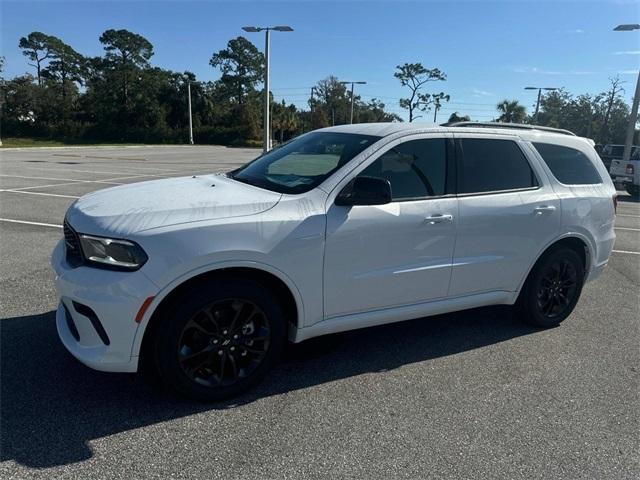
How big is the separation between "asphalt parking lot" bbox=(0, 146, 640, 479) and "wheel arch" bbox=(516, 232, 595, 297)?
61cm

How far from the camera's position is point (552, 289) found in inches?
180

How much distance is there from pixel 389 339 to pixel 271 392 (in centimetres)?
134

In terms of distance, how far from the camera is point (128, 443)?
2.70 meters

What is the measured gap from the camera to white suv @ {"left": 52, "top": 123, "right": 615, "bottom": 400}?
282cm

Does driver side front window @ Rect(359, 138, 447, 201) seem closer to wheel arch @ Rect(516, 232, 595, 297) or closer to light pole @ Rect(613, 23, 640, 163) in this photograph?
wheel arch @ Rect(516, 232, 595, 297)

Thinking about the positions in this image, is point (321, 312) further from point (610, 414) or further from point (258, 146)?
point (258, 146)

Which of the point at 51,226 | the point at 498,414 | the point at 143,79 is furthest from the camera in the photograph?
the point at 143,79

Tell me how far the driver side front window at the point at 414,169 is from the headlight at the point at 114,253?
1.62 m

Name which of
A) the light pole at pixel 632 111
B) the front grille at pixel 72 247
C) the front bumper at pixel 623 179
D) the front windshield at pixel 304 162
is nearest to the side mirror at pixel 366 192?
the front windshield at pixel 304 162

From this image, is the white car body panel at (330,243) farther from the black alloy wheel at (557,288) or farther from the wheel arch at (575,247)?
the black alloy wheel at (557,288)

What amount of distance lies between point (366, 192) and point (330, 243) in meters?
0.41

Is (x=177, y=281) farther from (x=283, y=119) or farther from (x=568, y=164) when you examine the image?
(x=283, y=119)

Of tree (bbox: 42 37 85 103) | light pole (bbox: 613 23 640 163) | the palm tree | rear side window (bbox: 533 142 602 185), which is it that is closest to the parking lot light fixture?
light pole (bbox: 613 23 640 163)

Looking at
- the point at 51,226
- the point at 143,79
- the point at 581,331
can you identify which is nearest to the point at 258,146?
the point at 143,79
